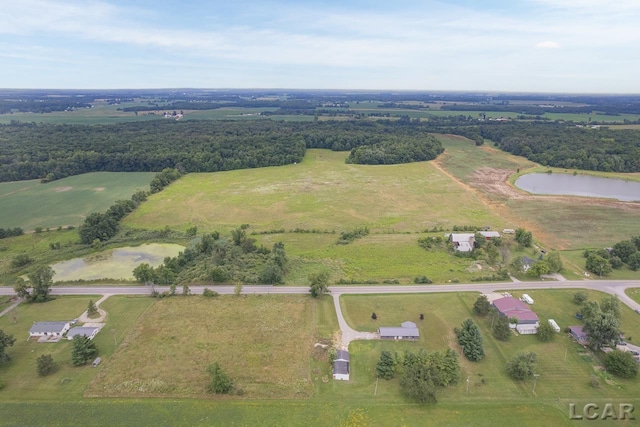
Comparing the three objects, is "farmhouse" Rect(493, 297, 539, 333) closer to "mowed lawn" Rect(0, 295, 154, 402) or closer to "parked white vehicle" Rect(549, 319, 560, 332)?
"parked white vehicle" Rect(549, 319, 560, 332)

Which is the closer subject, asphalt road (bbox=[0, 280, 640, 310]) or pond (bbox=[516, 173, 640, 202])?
asphalt road (bbox=[0, 280, 640, 310])

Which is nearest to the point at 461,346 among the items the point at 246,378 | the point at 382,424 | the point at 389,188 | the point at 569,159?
the point at 382,424

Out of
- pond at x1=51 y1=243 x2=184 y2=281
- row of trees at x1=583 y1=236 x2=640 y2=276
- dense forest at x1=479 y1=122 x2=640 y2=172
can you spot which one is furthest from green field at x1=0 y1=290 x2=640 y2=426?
dense forest at x1=479 y1=122 x2=640 y2=172

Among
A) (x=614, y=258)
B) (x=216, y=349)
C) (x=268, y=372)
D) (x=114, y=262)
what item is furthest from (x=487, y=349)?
(x=114, y=262)

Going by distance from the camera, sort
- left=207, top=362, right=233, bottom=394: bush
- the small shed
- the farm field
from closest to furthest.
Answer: left=207, top=362, right=233, bottom=394: bush, the small shed, the farm field

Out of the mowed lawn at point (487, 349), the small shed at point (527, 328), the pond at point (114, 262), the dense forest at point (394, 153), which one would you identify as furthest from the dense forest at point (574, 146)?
the pond at point (114, 262)

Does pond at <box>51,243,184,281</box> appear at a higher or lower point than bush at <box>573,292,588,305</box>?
lower

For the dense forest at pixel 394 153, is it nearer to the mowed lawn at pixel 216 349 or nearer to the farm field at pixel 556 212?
the farm field at pixel 556 212
